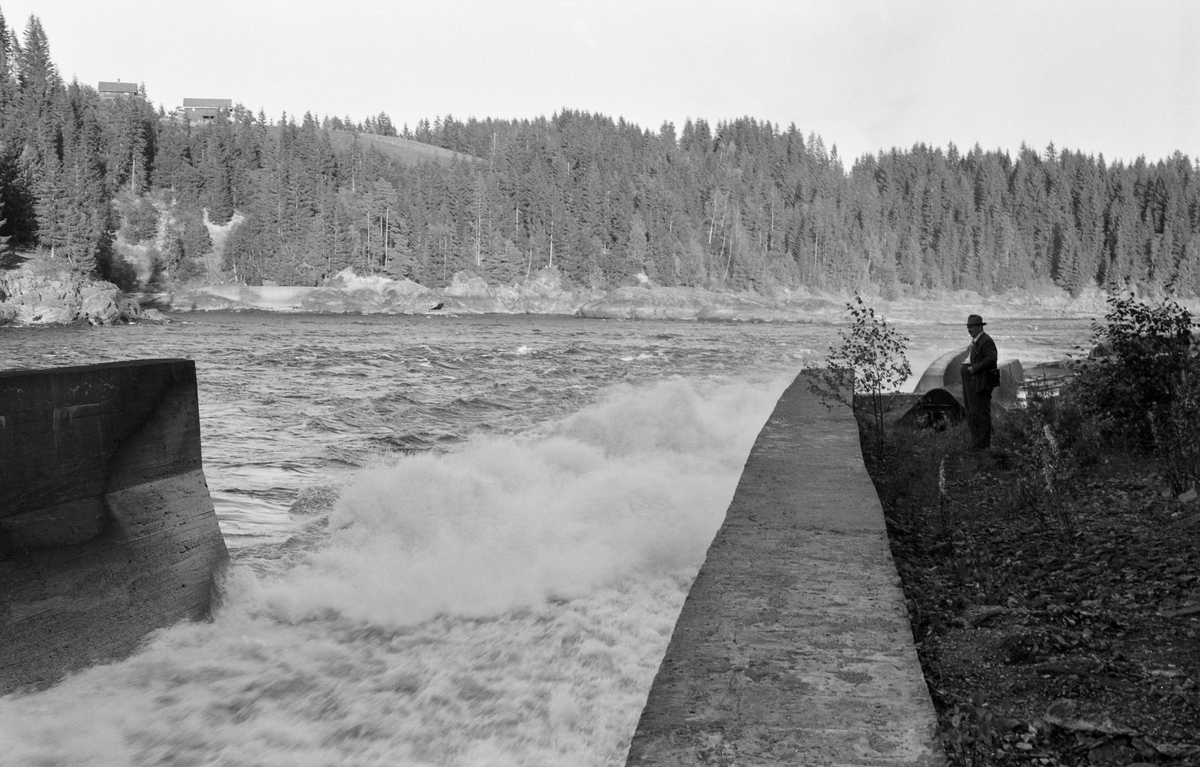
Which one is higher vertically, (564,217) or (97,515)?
(564,217)

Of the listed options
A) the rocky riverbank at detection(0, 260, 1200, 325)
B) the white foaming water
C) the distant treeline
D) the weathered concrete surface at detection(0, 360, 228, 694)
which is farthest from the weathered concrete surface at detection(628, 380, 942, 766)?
the distant treeline

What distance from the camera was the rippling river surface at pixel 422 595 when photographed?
13.3 ft

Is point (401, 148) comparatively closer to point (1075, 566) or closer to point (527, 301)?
point (527, 301)

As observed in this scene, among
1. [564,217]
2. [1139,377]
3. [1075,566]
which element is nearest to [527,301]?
[564,217]

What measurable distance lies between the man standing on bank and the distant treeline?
287 feet

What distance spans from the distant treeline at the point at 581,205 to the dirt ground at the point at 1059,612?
89491 millimetres

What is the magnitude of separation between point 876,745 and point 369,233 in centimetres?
11293

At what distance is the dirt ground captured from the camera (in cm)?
292

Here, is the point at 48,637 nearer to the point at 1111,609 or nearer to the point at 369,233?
the point at 1111,609

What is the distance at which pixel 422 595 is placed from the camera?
600 centimetres

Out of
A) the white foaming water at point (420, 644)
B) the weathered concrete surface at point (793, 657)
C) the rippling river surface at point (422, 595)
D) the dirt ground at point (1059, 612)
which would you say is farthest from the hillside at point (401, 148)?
the weathered concrete surface at point (793, 657)

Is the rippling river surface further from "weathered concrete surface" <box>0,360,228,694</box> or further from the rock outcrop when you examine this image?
the rock outcrop

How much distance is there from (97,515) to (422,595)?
216 cm

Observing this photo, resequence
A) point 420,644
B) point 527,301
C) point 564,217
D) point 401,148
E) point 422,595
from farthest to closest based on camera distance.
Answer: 1. point 401,148
2. point 564,217
3. point 527,301
4. point 422,595
5. point 420,644
